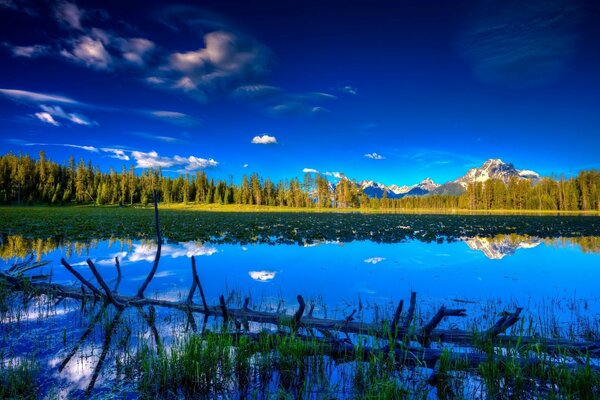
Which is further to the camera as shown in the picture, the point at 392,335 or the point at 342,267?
the point at 342,267

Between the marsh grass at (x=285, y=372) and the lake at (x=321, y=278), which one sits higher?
the marsh grass at (x=285, y=372)

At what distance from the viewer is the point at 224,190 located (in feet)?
A: 418

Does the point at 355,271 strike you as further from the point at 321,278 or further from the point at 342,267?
the point at 321,278

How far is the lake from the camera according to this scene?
21.9ft

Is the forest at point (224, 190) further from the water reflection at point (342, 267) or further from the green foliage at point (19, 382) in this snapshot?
the green foliage at point (19, 382)

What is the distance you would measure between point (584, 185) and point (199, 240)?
412ft

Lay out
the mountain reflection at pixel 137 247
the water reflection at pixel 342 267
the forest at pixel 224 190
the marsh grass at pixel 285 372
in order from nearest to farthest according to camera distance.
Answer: the marsh grass at pixel 285 372, the water reflection at pixel 342 267, the mountain reflection at pixel 137 247, the forest at pixel 224 190

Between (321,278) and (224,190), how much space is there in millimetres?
119427

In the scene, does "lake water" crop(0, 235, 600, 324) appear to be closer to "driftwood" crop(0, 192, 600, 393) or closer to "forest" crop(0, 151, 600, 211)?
"driftwood" crop(0, 192, 600, 393)

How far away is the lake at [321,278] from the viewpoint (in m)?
6.67

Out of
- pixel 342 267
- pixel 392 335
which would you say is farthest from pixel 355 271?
pixel 392 335

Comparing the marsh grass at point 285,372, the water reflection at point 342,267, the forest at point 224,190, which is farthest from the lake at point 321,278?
the forest at point 224,190

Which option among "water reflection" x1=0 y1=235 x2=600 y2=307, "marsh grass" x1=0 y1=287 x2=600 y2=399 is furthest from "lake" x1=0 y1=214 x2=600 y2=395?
"marsh grass" x1=0 y1=287 x2=600 y2=399

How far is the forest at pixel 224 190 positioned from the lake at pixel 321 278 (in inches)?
3400
